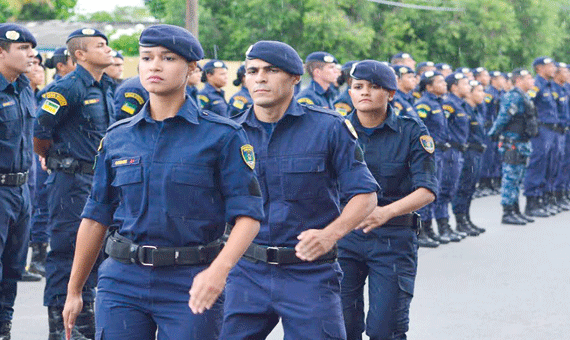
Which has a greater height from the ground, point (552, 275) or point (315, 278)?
point (315, 278)

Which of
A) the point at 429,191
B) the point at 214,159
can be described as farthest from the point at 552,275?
the point at 214,159

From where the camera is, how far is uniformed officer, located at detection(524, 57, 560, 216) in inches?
583

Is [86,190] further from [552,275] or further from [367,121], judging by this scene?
[552,275]

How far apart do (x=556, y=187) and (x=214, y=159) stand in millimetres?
13191

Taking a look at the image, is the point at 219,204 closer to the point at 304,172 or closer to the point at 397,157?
the point at 304,172

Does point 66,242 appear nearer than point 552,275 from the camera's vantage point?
Yes

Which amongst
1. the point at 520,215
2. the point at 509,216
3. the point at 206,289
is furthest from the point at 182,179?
the point at 520,215

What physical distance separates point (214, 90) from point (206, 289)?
9.52 m

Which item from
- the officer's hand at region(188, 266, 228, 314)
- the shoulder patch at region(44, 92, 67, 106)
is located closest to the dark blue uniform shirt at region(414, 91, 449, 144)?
the shoulder patch at region(44, 92, 67, 106)

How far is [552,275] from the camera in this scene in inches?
387

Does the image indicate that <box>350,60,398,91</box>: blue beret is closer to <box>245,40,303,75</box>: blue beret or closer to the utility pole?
<box>245,40,303,75</box>: blue beret

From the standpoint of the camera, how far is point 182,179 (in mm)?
3773

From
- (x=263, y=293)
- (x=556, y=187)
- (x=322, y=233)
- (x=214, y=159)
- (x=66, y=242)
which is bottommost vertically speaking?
(x=556, y=187)

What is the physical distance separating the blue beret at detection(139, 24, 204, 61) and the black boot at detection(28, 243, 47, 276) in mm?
5989
